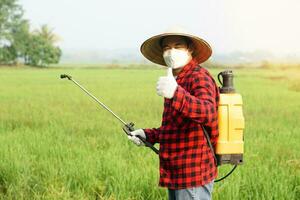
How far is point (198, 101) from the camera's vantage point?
246 centimetres

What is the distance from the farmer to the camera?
8.39 ft

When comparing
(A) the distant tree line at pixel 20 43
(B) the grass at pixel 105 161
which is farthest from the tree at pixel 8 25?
(B) the grass at pixel 105 161

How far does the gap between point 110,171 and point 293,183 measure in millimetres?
1555

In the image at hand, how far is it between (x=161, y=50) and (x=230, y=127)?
24.7 inches

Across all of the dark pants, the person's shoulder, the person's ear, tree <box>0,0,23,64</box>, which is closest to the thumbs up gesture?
the person's shoulder

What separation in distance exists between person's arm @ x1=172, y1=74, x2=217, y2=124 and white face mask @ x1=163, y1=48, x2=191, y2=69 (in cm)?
15

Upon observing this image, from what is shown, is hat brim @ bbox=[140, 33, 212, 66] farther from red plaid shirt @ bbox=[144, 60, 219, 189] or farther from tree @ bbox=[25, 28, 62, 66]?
tree @ bbox=[25, 28, 62, 66]

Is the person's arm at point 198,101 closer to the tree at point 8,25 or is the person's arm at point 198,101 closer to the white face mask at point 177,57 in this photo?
the white face mask at point 177,57

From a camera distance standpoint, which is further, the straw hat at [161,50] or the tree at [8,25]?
the tree at [8,25]

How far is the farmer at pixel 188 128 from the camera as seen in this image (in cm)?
256

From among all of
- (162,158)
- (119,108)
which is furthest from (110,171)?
(119,108)

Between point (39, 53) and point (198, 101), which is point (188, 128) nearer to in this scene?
point (198, 101)

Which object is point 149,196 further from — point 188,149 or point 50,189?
point 188,149

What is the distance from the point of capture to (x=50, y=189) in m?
4.31
